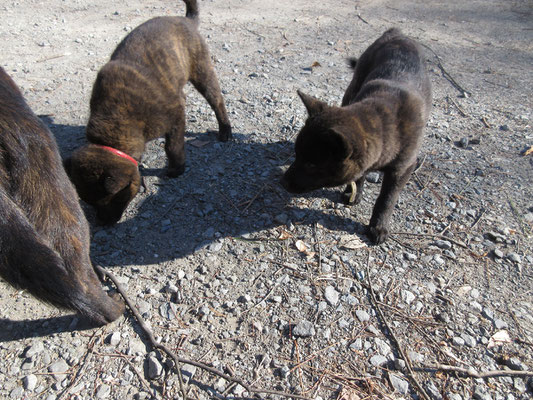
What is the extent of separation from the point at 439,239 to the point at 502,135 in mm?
2320

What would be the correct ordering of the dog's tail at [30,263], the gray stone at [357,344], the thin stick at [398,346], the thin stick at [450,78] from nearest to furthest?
the dog's tail at [30,263] < the thin stick at [398,346] < the gray stone at [357,344] < the thin stick at [450,78]

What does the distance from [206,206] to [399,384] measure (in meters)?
2.23

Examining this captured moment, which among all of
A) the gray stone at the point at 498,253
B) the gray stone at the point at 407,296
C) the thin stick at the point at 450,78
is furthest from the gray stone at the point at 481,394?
the thin stick at the point at 450,78

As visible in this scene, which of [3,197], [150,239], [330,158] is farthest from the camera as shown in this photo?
[150,239]

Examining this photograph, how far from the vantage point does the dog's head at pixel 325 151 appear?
112 inches

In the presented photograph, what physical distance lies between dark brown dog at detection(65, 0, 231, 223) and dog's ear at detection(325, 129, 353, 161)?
1.75m

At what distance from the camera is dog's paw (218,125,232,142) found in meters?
4.54

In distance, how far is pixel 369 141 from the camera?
9.78 ft

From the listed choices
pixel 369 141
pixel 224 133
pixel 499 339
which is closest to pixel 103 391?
pixel 369 141

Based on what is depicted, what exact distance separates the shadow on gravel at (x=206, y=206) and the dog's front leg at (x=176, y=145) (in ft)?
0.42

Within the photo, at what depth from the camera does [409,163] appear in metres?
3.32

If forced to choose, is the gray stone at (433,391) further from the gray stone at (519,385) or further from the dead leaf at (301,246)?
the dead leaf at (301,246)

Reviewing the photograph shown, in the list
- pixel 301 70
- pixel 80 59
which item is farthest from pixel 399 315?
pixel 80 59

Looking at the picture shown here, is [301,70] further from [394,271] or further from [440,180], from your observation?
[394,271]
